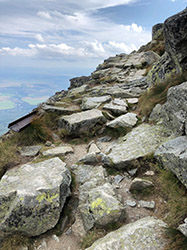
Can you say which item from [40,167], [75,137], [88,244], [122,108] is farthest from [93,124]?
[88,244]

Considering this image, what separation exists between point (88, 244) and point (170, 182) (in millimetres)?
3022

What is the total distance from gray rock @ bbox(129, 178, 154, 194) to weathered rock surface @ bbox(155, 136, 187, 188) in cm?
87

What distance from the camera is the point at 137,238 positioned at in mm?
4082

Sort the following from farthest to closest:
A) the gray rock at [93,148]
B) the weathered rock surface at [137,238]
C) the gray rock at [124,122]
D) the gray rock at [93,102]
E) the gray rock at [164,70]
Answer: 1. the gray rock at [93,102]
2. the gray rock at [164,70]
3. the gray rock at [124,122]
4. the gray rock at [93,148]
5. the weathered rock surface at [137,238]

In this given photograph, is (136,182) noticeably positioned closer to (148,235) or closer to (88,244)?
(148,235)

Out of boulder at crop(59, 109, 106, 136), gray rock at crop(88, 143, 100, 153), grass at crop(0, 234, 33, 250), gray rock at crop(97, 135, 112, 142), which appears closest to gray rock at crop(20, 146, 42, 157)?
boulder at crop(59, 109, 106, 136)

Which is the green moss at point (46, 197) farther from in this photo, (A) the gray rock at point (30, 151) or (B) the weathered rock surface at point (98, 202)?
(A) the gray rock at point (30, 151)

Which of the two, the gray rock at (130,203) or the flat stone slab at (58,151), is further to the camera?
the flat stone slab at (58,151)

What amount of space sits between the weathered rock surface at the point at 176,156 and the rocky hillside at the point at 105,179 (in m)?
0.03

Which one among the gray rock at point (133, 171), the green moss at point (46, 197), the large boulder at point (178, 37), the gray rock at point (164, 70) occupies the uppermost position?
the large boulder at point (178, 37)

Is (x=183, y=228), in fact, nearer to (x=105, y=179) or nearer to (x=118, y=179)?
(x=118, y=179)

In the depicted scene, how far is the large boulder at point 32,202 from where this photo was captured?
5.02 m

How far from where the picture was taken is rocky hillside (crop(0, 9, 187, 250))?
464 centimetres

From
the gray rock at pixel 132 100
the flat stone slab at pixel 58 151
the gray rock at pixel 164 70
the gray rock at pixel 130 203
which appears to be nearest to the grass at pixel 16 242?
the gray rock at pixel 130 203
